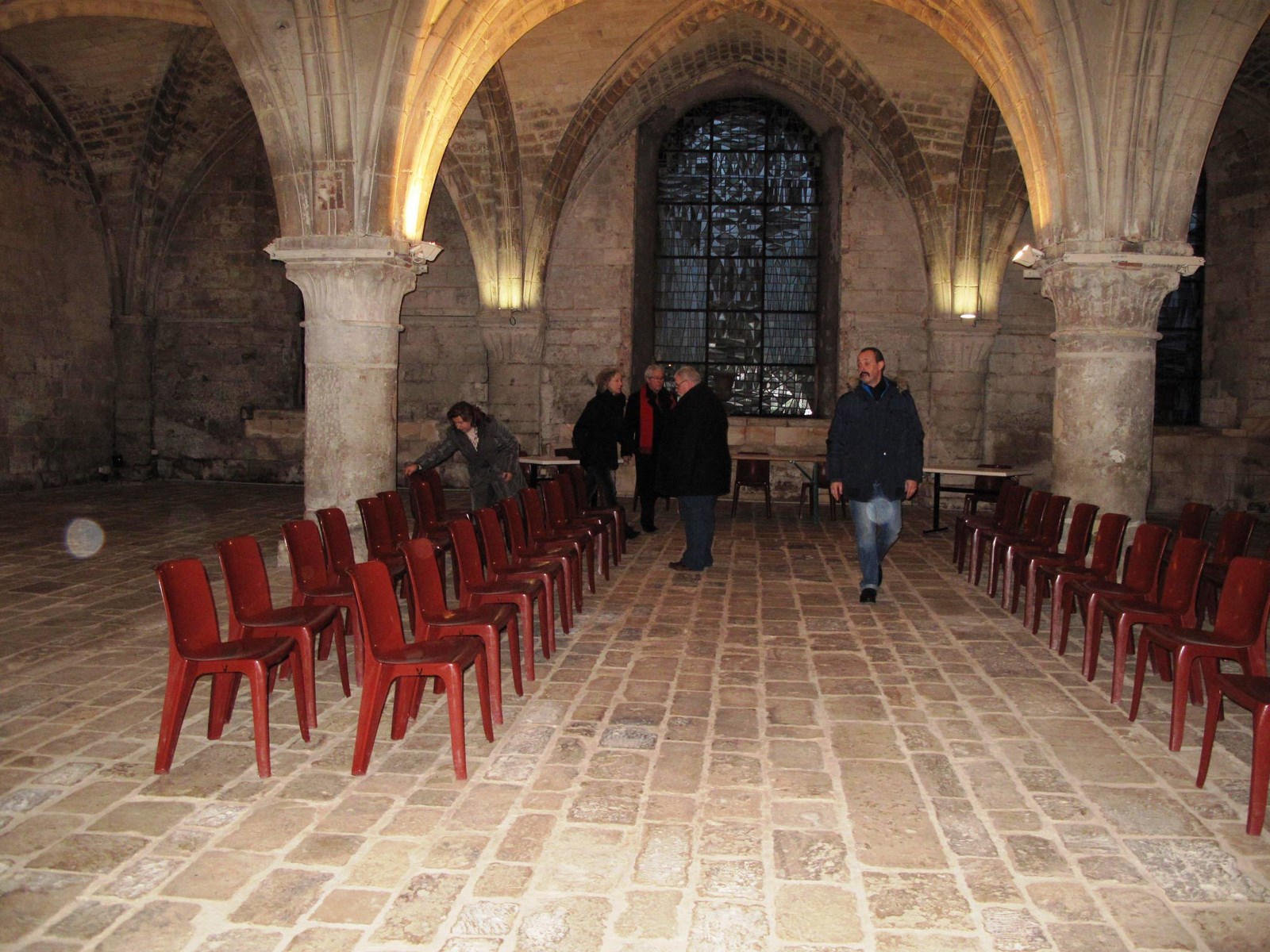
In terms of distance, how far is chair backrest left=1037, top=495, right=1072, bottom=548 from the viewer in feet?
20.9

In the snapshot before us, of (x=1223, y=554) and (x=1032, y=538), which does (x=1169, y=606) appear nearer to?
(x=1223, y=554)

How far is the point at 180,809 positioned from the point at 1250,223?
1321cm

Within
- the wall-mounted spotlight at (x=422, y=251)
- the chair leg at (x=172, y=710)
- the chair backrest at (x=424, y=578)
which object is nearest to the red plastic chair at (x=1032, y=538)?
the chair backrest at (x=424, y=578)

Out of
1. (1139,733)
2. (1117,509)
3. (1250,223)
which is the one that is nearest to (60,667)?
(1139,733)

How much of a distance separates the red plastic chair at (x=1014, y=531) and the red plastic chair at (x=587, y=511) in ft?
8.78

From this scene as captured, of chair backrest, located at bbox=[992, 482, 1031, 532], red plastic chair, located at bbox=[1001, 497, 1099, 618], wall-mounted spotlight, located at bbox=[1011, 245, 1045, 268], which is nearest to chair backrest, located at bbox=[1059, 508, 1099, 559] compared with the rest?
red plastic chair, located at bbox=[1001, 497, 1099, 618]

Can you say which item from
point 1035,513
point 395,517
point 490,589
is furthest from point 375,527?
point 1035,513

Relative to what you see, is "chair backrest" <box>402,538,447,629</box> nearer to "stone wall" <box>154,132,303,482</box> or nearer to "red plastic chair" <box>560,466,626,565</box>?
"red plastic chair" <box>560,466,626,565</box>

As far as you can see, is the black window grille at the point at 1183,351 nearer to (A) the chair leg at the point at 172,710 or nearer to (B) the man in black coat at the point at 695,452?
(B) the man in black coat at the point at 695,452

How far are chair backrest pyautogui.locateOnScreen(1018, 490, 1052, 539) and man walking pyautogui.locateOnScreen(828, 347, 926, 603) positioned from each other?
919mm

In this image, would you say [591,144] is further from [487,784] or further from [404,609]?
[487,784]

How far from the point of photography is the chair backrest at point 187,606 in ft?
11.2

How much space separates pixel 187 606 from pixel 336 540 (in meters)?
1.58

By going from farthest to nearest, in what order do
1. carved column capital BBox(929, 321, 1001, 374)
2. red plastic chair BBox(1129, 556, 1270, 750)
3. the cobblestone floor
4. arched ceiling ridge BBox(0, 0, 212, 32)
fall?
carved column capital BBox(929, 321, 1001, 374) < arched ceiling ridge BBox(0, 0, 212, 32) < red plastic chair BBox(1129, 556, 1270, 750) < the cobblestone floor
